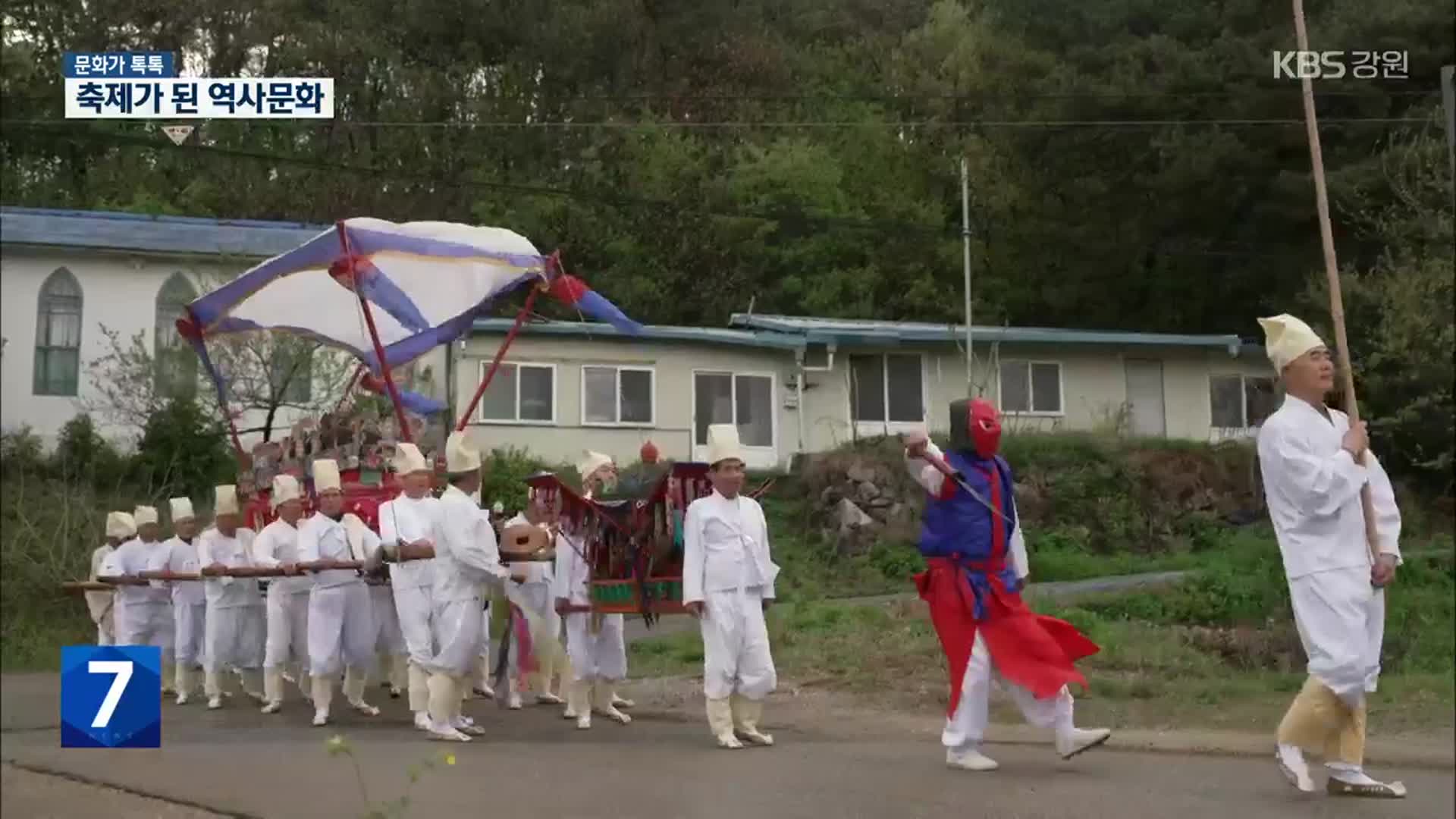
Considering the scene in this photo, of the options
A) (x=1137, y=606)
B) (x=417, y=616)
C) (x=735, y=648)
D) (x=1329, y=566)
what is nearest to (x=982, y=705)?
(x=735, y=648)

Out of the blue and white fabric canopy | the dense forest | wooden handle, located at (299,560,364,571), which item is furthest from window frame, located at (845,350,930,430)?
wooden handle, located at (299,560,364,571)

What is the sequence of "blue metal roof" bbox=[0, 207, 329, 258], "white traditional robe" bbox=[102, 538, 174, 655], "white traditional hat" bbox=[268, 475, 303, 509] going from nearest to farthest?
"blue metal roof" bbox=[0, 207, 329, 258]
"white traditional robe" bbox=[102, 538, 174, 655]
"white traditional hat" bbox=[268, 475, 303, 509]

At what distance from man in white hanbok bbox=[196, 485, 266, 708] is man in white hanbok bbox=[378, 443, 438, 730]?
40.2 inches

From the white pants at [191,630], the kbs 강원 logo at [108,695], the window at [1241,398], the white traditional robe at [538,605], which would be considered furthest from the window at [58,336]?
the window at [1241,398]

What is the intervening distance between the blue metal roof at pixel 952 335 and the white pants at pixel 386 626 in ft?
11.3

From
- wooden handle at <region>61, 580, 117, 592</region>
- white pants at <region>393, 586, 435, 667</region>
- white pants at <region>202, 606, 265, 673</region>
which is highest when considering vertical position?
wooden handle at <region>61, 580, 117, 592</region>

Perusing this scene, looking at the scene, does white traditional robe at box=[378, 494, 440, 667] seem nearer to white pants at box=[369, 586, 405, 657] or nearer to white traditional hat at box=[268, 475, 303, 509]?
white traditional hat at box=[268, 475, 303, 509]

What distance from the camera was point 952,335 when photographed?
7520 mm

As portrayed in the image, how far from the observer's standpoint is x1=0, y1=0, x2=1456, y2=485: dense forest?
14.5 ft

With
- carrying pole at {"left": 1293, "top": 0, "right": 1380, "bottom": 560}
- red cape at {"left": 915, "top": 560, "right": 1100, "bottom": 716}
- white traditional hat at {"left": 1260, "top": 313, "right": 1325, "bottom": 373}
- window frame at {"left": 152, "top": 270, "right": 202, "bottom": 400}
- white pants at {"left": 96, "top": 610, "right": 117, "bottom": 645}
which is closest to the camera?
white pants at {"left": 96, "top": 610, "right": 117, "bottom": 645}

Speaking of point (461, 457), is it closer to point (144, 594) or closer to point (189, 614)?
point (144, 594)

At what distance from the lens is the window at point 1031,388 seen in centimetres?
806

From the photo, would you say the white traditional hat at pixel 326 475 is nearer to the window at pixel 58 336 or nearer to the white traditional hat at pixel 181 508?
the white traditional hat at pixel 181 508

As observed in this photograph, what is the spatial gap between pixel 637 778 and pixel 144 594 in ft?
8.48
